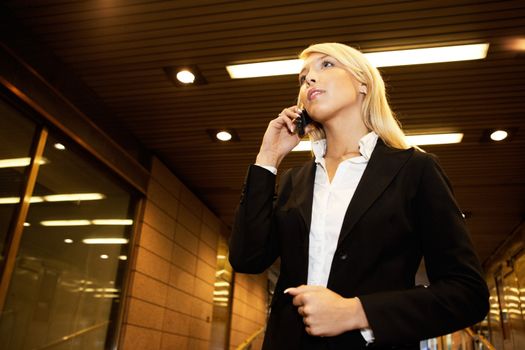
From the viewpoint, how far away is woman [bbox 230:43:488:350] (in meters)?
0.91

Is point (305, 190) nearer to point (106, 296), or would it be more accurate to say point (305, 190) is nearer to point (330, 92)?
point (330, 92)

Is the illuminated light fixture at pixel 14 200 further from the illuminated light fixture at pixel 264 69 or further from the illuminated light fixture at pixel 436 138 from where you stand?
the illuminated light fixture at pixel 436 138

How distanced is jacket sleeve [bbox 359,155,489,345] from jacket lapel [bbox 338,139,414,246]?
12cm

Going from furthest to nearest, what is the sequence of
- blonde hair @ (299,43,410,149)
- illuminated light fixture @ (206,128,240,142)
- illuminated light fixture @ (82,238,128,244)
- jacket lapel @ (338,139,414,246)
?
illuminated light fixture @ (206,128,240,142) → illuminated light fixture @ (82,238,128,244) → blonde hair @ (299,43,410,149) → jacket lapel @ (338,139,414,246)

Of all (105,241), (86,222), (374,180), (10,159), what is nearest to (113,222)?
(105,241)

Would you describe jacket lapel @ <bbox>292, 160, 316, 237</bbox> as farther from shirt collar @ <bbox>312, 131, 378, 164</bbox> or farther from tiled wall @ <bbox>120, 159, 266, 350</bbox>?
tiled wall @ <bbox>120, 159, 266, 350</bbox>

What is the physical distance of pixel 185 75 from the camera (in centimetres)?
470

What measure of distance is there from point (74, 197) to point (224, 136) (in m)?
2.06

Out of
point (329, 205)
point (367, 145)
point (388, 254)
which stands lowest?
point (388, 254)

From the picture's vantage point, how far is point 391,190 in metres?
1.09

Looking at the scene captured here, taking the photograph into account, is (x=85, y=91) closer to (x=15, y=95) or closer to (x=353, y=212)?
(x=15, y=95)

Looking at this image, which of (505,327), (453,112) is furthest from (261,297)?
(453,112)

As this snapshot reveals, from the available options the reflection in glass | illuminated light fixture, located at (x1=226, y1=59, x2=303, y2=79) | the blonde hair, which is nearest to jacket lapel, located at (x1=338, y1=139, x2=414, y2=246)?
the blonde hair

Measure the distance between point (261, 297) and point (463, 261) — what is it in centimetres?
1191
